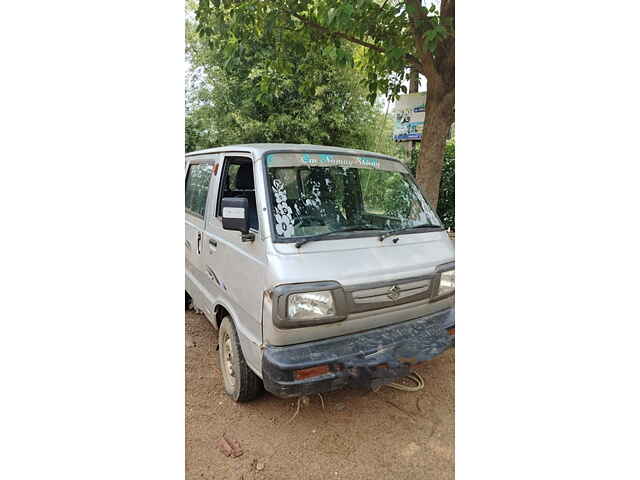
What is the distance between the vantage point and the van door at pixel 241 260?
175cm

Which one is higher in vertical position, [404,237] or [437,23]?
[437,23]

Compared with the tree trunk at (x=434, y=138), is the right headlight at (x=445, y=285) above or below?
below

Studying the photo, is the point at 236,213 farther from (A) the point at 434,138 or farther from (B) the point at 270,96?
(A) the point at 434,138

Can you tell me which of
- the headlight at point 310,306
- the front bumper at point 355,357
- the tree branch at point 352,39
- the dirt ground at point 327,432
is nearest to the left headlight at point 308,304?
the headlight at point 310,306

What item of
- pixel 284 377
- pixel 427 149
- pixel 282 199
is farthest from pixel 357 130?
pixel 284 377

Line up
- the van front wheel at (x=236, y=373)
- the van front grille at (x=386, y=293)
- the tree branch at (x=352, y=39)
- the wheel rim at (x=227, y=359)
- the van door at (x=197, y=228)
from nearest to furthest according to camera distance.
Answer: the van front grille at (x=386, y=293), the van front wheel at (x=236, y=373), the wheel rim at (x=227, y=359), the tree branch at (x=352, y=39), the van door at (x=197, y=228)

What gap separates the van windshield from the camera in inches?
75.4

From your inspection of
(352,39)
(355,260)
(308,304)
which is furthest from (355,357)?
(352,39)

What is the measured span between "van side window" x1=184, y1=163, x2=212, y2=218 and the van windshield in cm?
72

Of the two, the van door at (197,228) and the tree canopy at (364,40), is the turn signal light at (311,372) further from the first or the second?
the tree canopy at (364,40)

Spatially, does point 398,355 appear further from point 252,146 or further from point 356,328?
point 252,146

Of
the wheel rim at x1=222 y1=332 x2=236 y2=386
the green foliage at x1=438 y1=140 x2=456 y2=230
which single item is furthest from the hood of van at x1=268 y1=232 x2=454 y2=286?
the wheel rim at x1=222 y1=332 x2=236 y2=386
